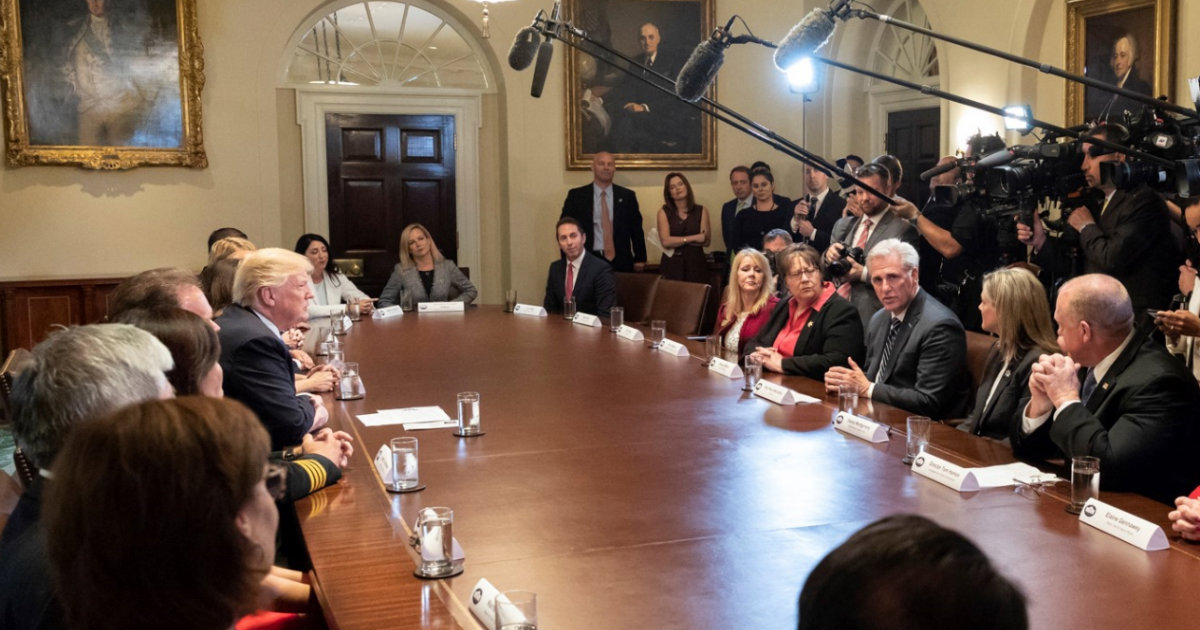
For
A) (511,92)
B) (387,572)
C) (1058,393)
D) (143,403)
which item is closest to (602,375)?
(1058,393)

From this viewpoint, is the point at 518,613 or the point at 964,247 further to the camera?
the point at 964,247

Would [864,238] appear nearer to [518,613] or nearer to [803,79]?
[803,79]

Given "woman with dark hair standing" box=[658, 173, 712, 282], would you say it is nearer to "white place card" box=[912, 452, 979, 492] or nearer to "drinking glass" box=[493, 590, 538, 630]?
"white place card" box=[912, 452, 979, 492]

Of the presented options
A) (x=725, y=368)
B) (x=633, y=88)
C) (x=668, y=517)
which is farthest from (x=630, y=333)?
(x=633, y=88)

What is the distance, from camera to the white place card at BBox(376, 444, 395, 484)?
106 inches

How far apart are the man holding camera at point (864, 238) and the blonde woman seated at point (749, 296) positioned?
11.9 inches

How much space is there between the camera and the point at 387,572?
A: 6.93 feet

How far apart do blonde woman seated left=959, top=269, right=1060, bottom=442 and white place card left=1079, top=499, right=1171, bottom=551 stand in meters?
1.16

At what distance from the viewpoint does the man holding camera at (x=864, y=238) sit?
5340mm

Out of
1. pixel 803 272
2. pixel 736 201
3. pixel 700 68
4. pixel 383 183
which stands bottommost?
pixel 803 272

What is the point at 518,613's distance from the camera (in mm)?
1738

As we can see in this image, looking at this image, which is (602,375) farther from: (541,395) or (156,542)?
(156,542)

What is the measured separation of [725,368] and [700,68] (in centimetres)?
140

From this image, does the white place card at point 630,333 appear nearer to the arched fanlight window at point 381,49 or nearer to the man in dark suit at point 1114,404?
the man in dark suit at point 1114,404
